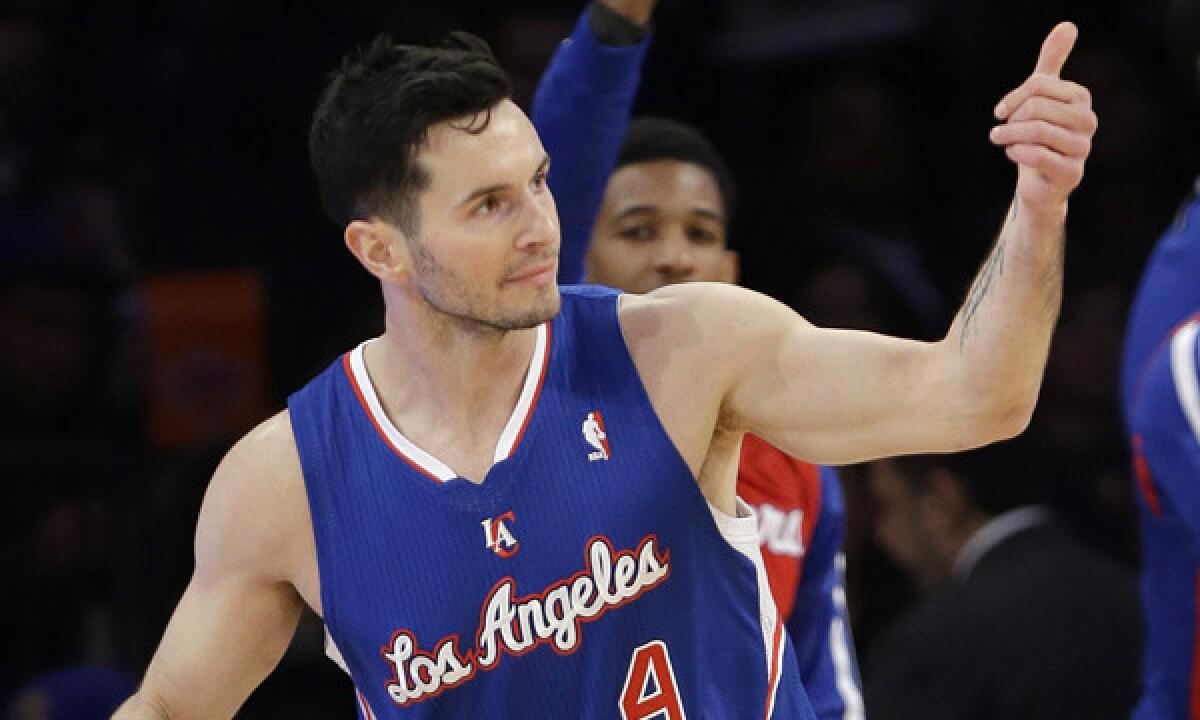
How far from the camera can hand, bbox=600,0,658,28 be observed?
444 centimetres

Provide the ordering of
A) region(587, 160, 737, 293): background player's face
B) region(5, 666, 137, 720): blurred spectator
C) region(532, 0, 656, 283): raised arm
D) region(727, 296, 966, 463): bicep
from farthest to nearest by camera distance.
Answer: region(5, 666, 137, 720): blurred spectator < region(587, 160, 737, 293): background player's face < region(532, 0, 656, 283): raised arm < region(727, 296, 966, 463): bicep

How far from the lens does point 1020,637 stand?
5438mm

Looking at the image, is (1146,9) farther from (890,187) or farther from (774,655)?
(774,655)

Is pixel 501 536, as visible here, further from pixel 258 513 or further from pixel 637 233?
pixel 637 233

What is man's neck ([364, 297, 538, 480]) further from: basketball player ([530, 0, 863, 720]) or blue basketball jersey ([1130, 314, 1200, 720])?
blue basketball jersey ([1130, 314, 1200, 720])

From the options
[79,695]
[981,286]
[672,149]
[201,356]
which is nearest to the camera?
[981,286]

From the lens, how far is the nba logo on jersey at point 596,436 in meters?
3.44

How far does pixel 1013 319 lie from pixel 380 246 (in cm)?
115

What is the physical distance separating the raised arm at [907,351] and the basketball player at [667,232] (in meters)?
0.96

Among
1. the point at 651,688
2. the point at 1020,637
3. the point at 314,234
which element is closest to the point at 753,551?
the point at 651,688

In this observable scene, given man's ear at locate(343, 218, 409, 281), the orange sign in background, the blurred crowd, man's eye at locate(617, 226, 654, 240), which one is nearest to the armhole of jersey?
man's ear at locate(343, 218, 409, 281)

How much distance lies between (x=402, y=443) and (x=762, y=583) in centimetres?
67

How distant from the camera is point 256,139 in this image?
7828mm

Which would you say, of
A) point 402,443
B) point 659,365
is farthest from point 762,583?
point 402,443
